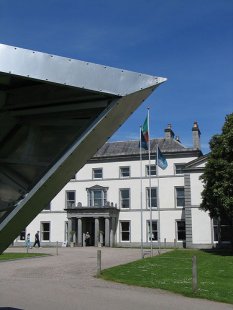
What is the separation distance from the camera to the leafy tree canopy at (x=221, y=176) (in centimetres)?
2950

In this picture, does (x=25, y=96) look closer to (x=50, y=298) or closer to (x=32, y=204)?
(x=32, y=204)

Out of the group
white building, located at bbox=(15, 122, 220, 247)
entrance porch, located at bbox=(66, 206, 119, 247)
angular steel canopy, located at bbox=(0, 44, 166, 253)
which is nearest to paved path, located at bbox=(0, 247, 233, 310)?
angular steel canopy, located at bbox=(0, 44, 166, 253)

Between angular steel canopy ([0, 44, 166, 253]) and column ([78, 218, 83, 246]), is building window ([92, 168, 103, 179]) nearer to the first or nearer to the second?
column ([78, 218, 83, 246])

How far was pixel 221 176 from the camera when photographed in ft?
99.7

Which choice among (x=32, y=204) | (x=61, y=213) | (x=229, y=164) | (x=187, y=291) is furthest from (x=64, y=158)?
(x=61, y=213)

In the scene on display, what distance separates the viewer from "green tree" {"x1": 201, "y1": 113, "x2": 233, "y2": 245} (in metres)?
29.5

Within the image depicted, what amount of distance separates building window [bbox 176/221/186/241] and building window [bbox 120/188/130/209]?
6.16m

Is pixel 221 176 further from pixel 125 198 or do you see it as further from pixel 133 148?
pixel 133 148

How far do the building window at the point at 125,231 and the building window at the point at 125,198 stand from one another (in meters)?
1.92

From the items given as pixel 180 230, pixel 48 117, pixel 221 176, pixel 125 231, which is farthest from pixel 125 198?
pixel 48 117

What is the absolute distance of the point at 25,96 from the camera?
6.46 meters

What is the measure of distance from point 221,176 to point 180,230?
17.2m

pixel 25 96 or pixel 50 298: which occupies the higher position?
pixel 25 96

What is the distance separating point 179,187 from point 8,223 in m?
41.7
